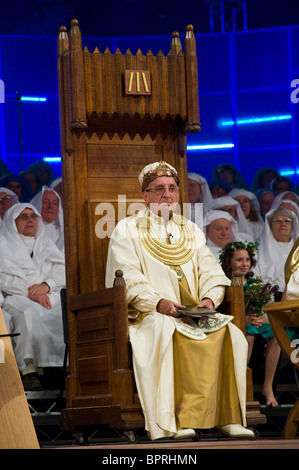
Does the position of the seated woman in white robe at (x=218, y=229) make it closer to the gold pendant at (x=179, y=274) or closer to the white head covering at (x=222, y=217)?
the white head covering at (x=222, y=217)

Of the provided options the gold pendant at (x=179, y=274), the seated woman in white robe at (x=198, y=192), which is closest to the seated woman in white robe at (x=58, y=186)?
the seated woman in white robe at (x=198, y=192)

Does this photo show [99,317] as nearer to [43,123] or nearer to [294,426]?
[294,426]

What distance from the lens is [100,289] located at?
6.52 metres

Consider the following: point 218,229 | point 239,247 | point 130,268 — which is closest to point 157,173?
point 130,268

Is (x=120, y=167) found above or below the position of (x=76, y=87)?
below

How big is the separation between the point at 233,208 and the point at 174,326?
377 cm

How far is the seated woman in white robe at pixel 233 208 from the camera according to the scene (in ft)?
32.1

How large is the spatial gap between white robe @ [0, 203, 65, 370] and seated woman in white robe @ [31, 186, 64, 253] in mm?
393

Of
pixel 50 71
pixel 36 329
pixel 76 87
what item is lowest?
pixel 36 329

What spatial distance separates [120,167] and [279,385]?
6.91 ft

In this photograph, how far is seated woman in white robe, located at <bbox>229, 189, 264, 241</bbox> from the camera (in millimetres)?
9953

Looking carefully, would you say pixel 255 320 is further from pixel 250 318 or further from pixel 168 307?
pixel 168 307

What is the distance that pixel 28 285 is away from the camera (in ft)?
27.5

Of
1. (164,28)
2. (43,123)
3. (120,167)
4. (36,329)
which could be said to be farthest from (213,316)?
(164,28)
